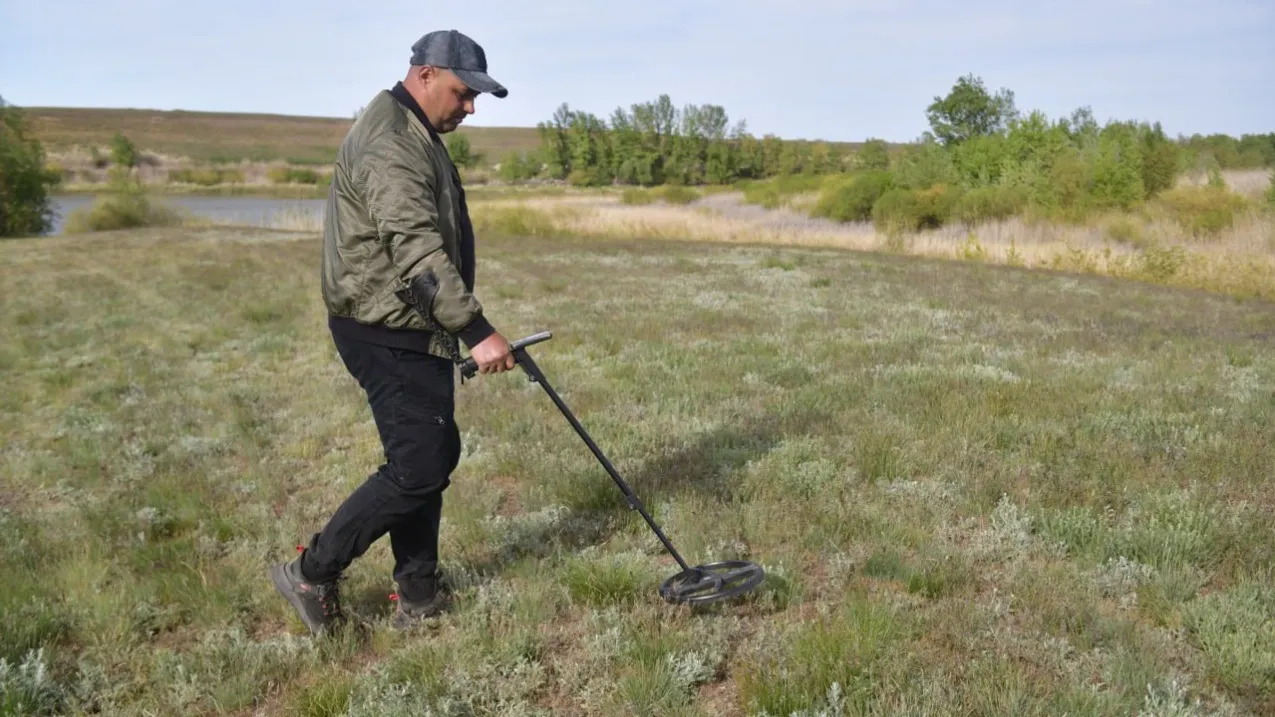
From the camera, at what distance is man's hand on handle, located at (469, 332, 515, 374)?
11.7 feet

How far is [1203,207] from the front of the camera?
Result: 24578 millimetres

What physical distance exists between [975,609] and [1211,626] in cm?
94

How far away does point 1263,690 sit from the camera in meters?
3.29

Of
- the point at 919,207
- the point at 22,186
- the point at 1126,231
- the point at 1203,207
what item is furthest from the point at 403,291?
the point at 22,186

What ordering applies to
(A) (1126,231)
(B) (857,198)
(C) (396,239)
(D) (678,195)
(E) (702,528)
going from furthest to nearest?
(D) (678,195) → (B) (857,198) → (A) (1126,231) → (E) (702,528) → (C) (396,239)

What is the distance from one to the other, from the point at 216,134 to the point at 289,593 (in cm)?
16431

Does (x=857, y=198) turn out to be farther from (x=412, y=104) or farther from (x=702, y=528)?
(x=412, y=104)

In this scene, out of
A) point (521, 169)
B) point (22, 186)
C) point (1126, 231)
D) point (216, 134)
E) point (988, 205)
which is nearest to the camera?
point (1126, 231)

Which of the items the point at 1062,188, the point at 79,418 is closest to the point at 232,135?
the point at 1062,188

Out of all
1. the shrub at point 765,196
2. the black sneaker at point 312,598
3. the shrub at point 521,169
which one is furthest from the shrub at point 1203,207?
the shrub at point 521,169

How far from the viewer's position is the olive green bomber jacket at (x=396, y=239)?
11.4 feet

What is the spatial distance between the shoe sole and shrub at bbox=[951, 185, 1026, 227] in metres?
28.6

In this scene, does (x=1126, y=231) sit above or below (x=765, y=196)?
below

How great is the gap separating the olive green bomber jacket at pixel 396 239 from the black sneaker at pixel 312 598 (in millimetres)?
1206
